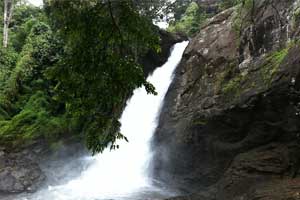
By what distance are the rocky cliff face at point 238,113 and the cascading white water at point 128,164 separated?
0.88 m

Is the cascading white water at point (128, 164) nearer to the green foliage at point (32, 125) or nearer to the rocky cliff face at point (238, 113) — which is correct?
the rocky cliff face at point (238, 113)

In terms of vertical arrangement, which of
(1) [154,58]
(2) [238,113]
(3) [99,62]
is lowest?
(3) [99,62]

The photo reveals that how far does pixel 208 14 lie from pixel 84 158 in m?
18.9

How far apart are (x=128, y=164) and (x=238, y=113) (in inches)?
253

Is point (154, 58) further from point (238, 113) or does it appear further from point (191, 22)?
point (238, 113)

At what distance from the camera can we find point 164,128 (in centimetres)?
1562

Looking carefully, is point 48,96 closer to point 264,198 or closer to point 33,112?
point 33,112

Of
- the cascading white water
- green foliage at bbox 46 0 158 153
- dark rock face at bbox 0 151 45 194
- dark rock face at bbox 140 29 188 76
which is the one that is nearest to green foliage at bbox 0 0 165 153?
green foliage at bbox 46 0 158 153

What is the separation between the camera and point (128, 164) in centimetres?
1605

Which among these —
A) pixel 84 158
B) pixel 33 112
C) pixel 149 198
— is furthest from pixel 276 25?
pixel 33 112

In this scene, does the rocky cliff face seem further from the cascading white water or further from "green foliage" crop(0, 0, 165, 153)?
"green foliage" crop(0, 0, 165, 153)

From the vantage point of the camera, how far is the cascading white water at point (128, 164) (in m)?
12.9

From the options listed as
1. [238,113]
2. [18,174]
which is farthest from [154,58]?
[238,113]

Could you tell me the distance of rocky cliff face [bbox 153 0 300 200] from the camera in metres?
9.52
